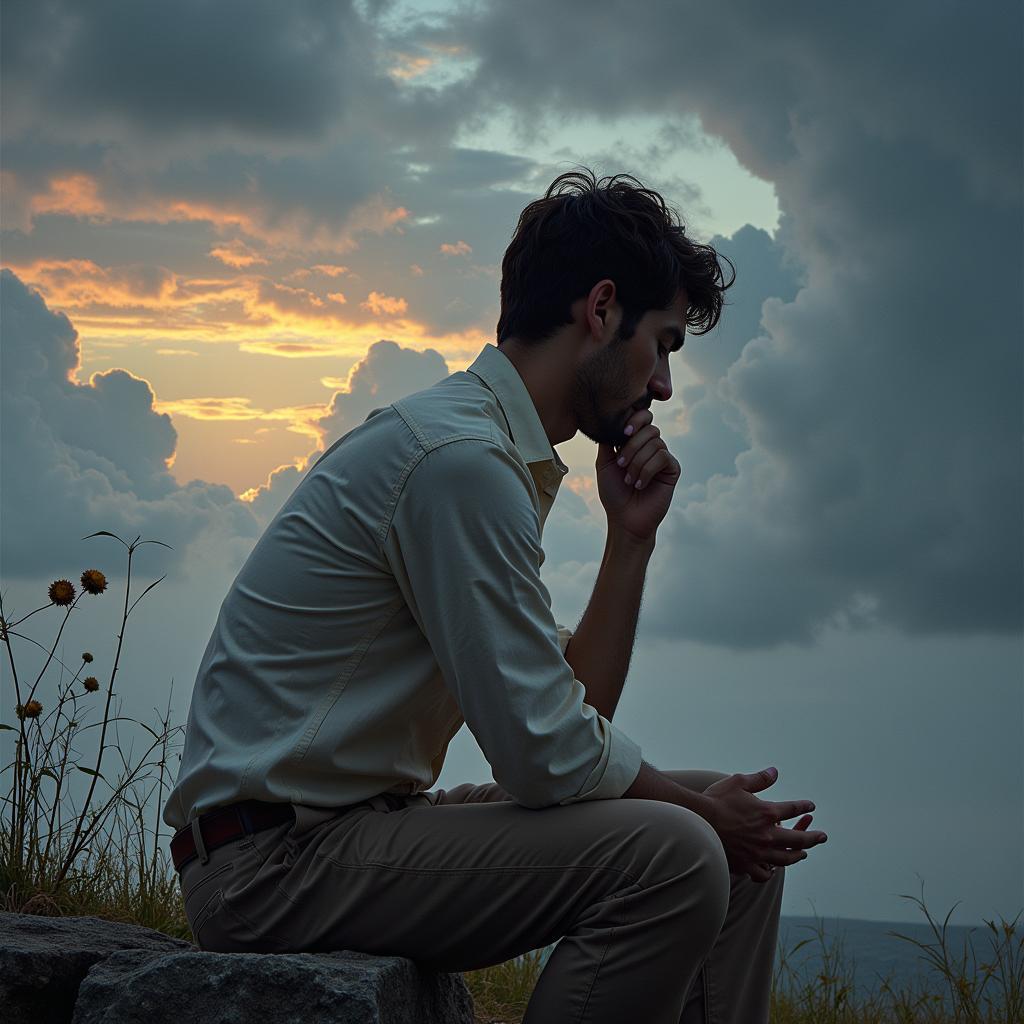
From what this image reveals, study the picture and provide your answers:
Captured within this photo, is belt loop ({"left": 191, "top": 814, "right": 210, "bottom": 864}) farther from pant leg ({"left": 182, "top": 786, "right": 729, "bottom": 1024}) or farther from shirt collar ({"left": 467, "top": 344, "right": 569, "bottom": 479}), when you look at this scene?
shirt collar ({"left": 467, "top": 344, "right": 569, "bottom": 479})

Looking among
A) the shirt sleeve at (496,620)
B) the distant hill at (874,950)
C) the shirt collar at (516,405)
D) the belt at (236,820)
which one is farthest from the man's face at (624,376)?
the distant hill at (874,950)

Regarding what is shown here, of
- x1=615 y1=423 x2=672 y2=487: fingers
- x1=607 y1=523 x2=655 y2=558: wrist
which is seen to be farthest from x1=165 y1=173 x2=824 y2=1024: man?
x1=607 y1=523 x2=655 y2=558: wrist

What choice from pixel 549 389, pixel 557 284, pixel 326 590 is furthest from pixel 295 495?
pixel 557 284

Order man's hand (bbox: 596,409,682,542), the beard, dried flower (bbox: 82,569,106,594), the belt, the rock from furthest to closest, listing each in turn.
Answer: dried flower (bbox: 82,569,106,594)
man's hand (bbox: 596,409,682,542)
the beard
the rock
the belt

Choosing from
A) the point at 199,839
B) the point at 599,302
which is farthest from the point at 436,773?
the point at 599,302

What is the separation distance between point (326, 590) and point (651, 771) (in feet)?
2.55

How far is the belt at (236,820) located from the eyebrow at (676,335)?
1.51 metres

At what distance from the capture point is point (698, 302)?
11.1 feet

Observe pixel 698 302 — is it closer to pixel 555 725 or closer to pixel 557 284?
pixel 557 284

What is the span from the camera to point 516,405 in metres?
2.83

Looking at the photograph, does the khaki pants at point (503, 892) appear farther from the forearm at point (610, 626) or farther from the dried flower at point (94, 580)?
the dried flower at point (94, 580)

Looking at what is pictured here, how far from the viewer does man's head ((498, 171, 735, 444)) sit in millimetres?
2994

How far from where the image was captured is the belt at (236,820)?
8.02 ft

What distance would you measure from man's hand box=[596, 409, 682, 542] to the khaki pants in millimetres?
1169
